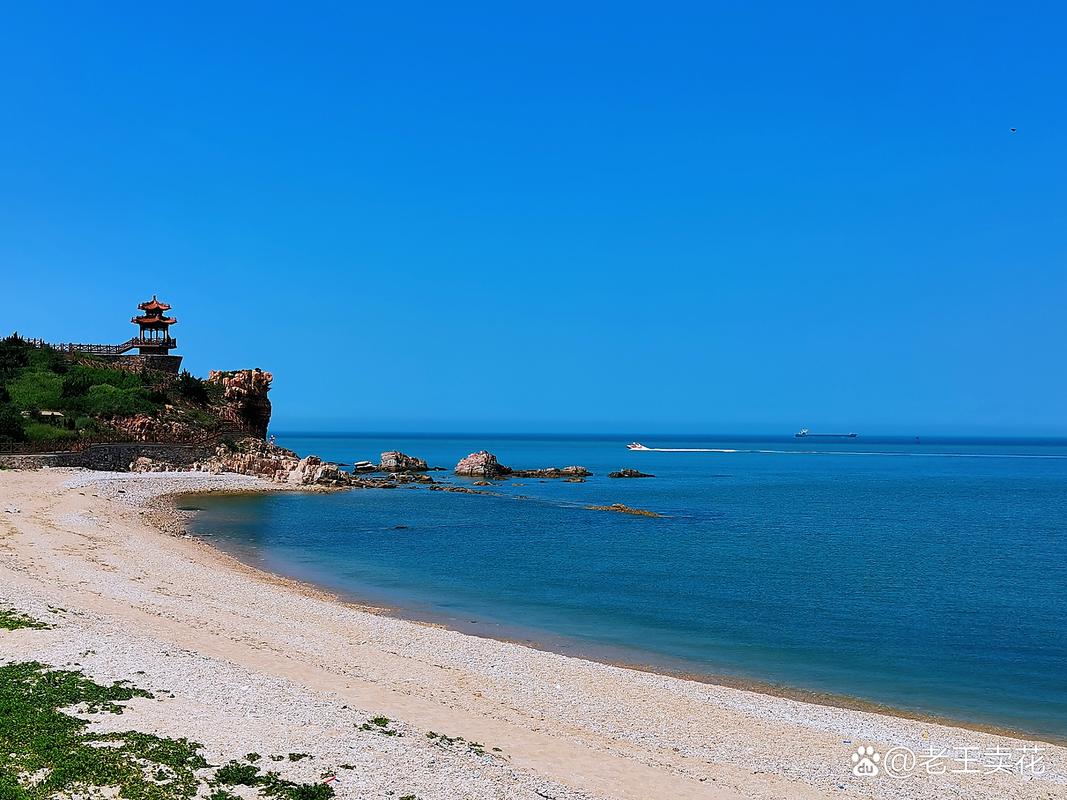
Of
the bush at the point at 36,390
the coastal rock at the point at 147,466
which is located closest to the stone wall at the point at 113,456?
the coastal rock at the point at 147,466

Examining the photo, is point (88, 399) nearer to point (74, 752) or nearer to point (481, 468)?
point (481, 468)

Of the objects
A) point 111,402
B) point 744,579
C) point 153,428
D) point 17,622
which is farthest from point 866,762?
point 111,402

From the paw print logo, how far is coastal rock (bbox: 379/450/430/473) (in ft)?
288

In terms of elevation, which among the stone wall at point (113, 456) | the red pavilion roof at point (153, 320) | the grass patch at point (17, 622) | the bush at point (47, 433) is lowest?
the grass patch at point (17, 622)

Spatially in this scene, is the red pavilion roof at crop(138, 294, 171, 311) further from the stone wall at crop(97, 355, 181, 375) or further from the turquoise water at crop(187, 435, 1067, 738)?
the turquoise water at crop(187, 435, 1067, 738)

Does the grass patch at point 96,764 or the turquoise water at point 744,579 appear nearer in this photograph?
Result: the grass patch at point 96,764

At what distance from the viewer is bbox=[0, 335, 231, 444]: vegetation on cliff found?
6706cm

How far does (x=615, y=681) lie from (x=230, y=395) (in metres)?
77.6

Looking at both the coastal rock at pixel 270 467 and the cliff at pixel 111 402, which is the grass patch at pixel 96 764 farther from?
the coastal rock at pixel 270 467

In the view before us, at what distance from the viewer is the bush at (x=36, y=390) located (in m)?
70.8

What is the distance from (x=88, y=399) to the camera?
73.8 m

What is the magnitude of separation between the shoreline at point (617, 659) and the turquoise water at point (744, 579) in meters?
0.21

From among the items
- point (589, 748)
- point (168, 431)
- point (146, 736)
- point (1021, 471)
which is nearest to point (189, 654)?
point (146, 736)

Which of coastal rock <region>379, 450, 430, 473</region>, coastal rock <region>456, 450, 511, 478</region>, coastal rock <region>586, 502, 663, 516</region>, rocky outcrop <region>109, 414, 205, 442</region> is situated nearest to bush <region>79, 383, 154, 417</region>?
rocky outcrop <region>109, 414, 205, 442</region>
